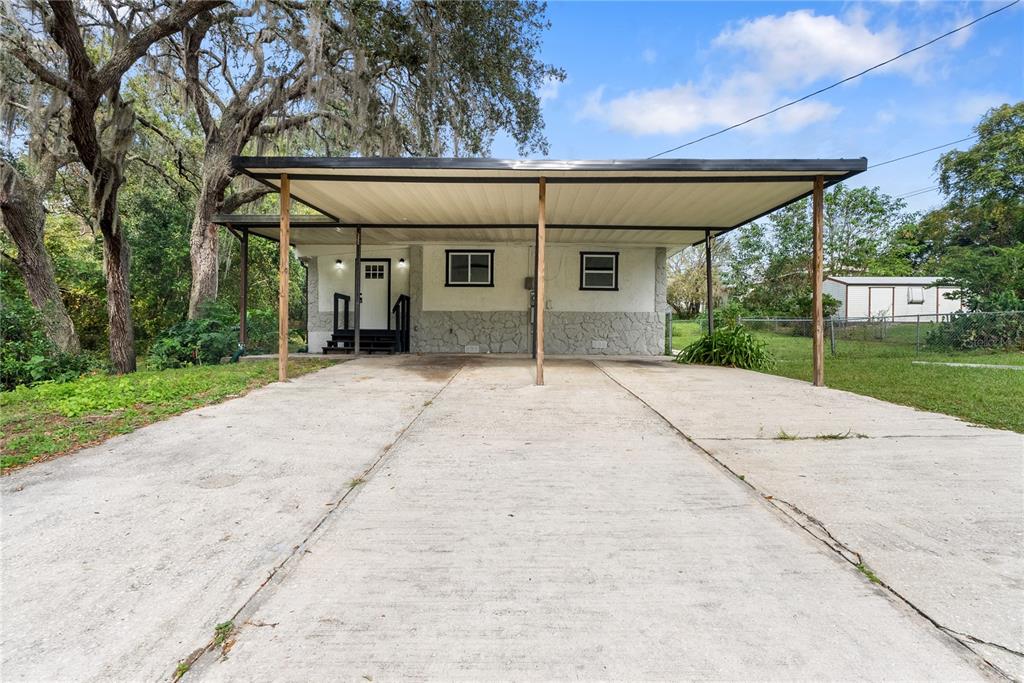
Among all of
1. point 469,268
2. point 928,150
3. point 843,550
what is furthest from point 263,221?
point 928,150

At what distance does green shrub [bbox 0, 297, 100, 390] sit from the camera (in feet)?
26.0

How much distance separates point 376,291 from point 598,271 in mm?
5555

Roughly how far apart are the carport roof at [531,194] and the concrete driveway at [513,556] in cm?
355

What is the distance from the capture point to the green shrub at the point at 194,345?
9.52 m

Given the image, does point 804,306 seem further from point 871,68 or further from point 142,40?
point 142,40

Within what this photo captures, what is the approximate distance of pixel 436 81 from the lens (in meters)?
10.1

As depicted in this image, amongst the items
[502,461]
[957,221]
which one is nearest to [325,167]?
[502,461]

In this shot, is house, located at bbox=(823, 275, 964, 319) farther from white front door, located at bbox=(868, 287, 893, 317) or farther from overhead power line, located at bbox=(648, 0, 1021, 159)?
overhead power line, located at bbox=(648, 0, 1021, 159)

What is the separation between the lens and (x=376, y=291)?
12281 mm

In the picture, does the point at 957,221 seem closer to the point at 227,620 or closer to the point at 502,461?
the point at 502,461

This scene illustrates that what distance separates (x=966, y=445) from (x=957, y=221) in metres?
27.6

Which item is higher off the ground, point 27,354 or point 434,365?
point 27,354

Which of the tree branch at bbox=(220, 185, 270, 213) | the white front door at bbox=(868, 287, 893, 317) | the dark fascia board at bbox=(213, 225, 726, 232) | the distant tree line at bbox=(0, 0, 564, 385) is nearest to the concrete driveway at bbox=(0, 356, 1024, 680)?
the dark fascia board at bbox=(213, 225, 726, 232)

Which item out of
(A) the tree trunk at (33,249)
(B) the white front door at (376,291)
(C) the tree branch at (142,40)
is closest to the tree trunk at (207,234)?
(A) the tree trunk at (33,249)
